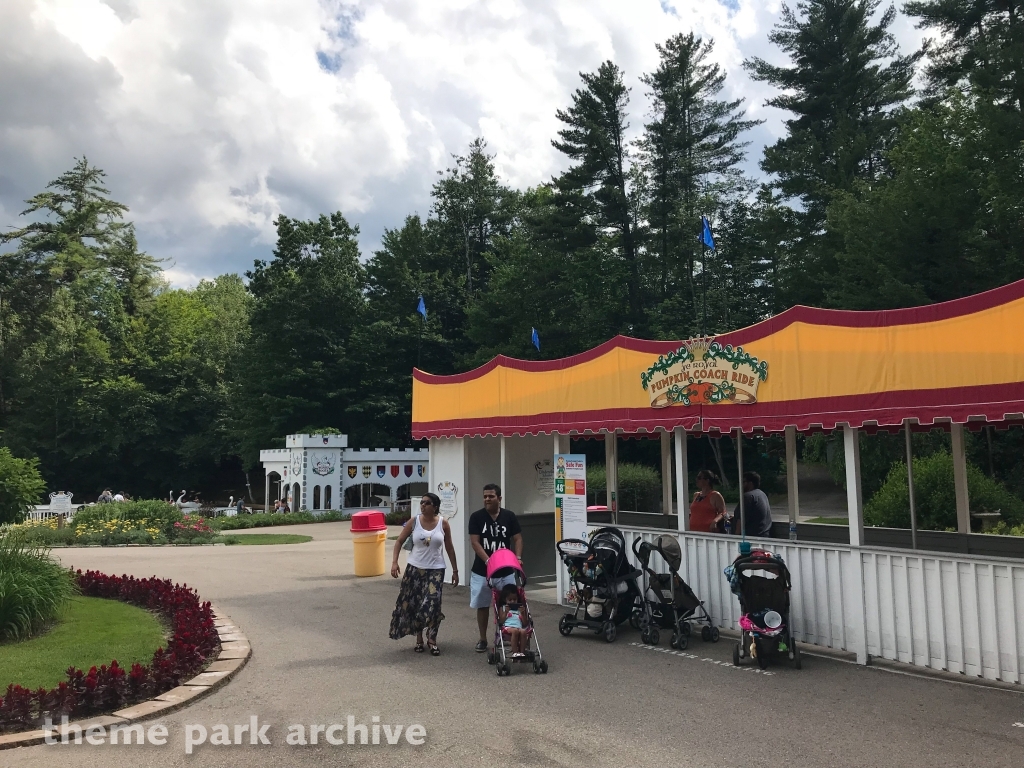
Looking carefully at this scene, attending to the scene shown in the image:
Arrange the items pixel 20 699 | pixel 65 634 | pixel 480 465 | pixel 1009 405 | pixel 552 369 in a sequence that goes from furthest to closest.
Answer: pixel 480 465
pixel 552 369
pixel 65 634
pixel 1009 405
pixel 20 699

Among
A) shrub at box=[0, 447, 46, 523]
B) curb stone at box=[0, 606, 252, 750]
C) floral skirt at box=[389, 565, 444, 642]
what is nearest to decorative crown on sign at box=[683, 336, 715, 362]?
floral skirt at box=[389, 565, 444, 642]

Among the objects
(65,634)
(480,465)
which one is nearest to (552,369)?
(480,465)

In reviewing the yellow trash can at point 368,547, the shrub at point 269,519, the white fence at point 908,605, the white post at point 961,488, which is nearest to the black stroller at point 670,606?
the white fence at point 908,605

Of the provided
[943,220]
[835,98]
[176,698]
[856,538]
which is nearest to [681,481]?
[856,538]

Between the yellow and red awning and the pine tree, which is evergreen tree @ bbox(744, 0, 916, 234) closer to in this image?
the pine tree

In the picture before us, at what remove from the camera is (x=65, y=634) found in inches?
367

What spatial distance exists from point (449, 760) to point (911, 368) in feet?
18.1

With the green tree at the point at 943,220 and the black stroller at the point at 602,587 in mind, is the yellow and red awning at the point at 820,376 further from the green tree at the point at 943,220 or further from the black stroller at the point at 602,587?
the green tree at the point at 943,220

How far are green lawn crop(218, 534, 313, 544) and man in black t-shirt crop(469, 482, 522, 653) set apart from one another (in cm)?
1637

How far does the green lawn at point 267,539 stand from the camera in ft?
78.5

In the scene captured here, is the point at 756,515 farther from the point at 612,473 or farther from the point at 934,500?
the point at 934,500

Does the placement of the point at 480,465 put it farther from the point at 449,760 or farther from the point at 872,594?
the point at 449,760

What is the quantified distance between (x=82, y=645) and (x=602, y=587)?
5809 millimetres

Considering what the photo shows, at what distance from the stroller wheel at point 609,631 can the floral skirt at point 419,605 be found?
1879 millimetres
